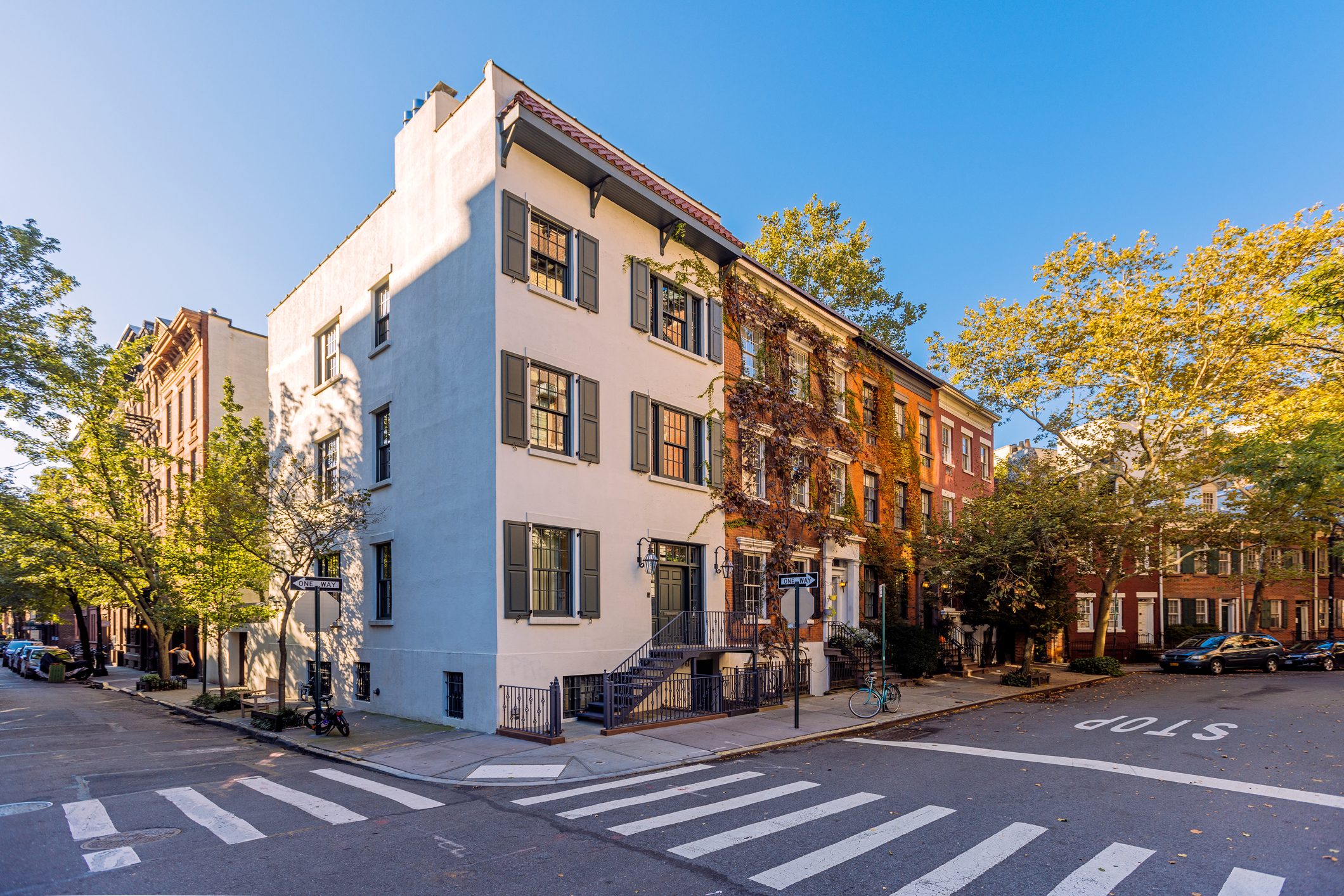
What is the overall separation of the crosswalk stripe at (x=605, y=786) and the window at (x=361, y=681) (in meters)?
10.6

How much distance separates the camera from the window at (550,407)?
16.4 m

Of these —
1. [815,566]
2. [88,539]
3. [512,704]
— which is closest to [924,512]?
[815,566]

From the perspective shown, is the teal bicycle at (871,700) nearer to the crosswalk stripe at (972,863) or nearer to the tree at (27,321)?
the crosswalk stripe at (972,863)

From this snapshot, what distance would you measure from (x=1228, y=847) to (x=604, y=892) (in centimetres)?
617

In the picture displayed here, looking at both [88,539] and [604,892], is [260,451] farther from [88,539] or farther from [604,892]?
[604,892]

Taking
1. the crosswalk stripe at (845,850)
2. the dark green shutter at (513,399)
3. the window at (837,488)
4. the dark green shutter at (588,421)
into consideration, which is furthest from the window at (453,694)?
the window at (837,488)

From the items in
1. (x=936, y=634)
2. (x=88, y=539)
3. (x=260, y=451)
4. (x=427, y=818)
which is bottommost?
(x=936, y=634)

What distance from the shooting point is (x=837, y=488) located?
24719 millimetres

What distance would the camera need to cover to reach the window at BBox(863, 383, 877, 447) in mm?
27391

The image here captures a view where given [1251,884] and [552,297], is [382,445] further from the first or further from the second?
Result: [1251,884]

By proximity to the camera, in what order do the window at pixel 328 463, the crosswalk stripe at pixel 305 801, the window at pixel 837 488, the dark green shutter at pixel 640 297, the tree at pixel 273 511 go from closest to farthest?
the crosswalk stripe at pixel 305 801 < the tree at pixel 273 511 < the dark green shutter at pixel 640 297 < the window at pixel 328 463 < the window at pixel 837 488

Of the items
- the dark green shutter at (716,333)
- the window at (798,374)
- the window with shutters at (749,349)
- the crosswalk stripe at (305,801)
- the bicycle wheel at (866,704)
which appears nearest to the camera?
the crosswalk stripe at (305,801)

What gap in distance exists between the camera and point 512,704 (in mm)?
14578

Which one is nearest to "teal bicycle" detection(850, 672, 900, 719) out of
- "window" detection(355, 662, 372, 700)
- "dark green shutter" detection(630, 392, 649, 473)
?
"dark green shutter" detection(630, 392, 649, 473)
